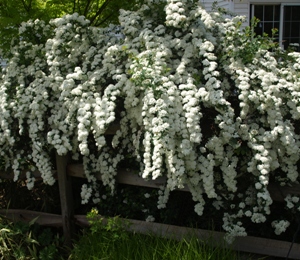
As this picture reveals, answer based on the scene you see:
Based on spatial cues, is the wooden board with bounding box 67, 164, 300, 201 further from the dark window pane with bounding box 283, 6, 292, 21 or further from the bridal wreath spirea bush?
the dark window pane with bounding box 283, 6, 292, 21

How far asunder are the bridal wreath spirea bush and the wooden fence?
0.12 meters

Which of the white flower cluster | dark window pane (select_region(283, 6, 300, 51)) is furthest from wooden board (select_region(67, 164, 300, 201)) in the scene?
dark window pane (select_region(283, 6, 300, 51))

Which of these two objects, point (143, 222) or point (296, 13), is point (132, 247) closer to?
point (143, 222)

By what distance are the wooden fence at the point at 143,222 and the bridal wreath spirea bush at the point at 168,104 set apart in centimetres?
12

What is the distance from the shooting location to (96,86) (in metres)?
3.20

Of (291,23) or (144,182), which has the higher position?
(291,23)

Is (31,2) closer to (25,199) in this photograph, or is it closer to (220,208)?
(25,199)

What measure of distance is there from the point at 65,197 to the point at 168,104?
1.49 meters

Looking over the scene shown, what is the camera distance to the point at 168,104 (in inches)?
109

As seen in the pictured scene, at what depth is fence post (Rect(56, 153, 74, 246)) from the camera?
11.9ft

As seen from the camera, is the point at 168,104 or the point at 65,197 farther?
the point at 65,197

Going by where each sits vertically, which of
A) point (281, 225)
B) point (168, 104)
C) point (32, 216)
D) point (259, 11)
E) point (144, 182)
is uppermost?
point (168, 104)

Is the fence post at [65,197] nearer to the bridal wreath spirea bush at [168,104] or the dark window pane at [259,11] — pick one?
the bridal wreath spirea bush at [168,104]

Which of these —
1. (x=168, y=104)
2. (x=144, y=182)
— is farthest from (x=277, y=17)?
(x=168, y=104)
